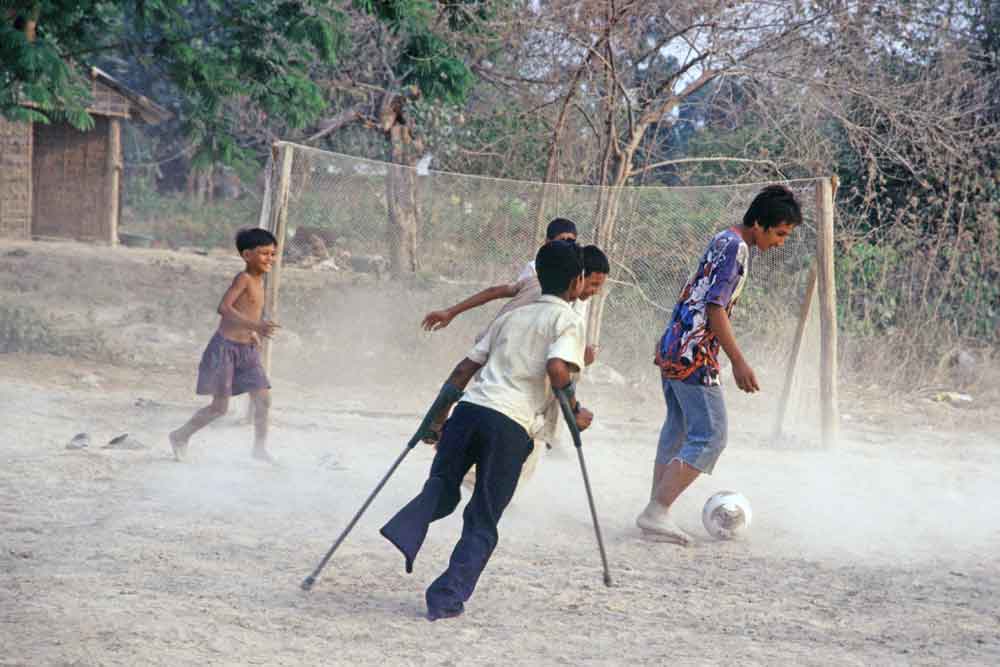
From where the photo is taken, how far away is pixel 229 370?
279 inches

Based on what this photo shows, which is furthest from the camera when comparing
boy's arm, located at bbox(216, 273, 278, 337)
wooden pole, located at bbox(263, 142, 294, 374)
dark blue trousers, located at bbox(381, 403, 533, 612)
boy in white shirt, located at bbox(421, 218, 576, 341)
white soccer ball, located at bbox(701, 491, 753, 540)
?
wooden pole, located at bbox(263, 142, 294, 374)

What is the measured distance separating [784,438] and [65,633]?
20.4ft

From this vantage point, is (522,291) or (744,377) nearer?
(744,377)

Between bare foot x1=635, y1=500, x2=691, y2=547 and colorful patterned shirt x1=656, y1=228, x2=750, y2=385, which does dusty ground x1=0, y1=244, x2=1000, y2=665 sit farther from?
colorful patterned shirt x1=656, y1=228, x2=750, y2=385

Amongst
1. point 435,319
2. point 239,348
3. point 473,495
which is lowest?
point 239,348

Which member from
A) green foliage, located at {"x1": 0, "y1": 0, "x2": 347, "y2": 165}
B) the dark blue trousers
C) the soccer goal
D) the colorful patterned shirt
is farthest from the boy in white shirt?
green foliage, located at {"x1": 0, "y1": 0, "x2": 347, "y2": 165}

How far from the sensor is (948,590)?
5.17 metres

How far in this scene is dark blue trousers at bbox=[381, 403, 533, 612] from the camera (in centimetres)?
436

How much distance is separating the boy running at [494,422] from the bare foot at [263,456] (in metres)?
2.99

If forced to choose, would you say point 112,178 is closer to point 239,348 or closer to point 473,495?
point 239,348

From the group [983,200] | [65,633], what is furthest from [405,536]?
[983,200]

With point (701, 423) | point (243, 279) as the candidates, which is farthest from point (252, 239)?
point (701, 423)

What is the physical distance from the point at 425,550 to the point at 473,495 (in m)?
1.08

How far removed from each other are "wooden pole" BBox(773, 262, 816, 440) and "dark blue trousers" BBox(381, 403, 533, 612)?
478cm
